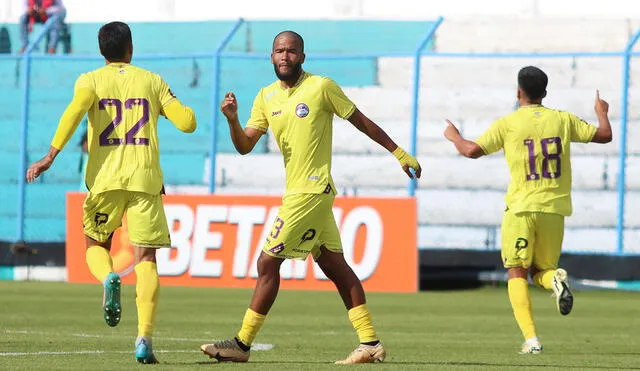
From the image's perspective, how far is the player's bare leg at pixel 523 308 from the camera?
38.5 feet

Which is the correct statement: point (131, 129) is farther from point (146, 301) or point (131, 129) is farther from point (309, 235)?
point (309, 235)

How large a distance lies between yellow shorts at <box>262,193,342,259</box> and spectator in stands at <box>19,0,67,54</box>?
1625cm

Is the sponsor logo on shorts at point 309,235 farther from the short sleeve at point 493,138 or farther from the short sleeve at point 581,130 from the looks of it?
the short sleeve at point 581,130

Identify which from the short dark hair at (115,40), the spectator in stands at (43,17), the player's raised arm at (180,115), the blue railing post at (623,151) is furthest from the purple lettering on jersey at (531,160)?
the spectator in stands at (43,17)

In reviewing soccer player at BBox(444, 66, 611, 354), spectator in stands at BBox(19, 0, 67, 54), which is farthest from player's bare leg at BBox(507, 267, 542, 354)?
spectator in stands at BBox(19, 0, 67, 54)

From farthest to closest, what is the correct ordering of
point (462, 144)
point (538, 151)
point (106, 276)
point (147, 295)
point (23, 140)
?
point (23, 140) → point (538, 151) → point (462, 144) → point (147, 295) → point (106, 276)

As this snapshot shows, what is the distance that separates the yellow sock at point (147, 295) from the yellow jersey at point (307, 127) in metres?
0.98

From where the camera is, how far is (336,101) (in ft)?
33.9

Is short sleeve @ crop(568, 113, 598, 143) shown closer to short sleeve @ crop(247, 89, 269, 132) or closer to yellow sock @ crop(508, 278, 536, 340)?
yellow sock @ crop(508, 278, 536, 340)

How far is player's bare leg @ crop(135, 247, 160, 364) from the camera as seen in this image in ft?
32.7

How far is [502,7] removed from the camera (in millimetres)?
26859

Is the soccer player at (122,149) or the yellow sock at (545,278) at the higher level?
the soccer player at (122,149)

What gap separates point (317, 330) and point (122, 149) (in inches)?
177

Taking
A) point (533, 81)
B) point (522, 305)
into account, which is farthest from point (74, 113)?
point (522, 305)
